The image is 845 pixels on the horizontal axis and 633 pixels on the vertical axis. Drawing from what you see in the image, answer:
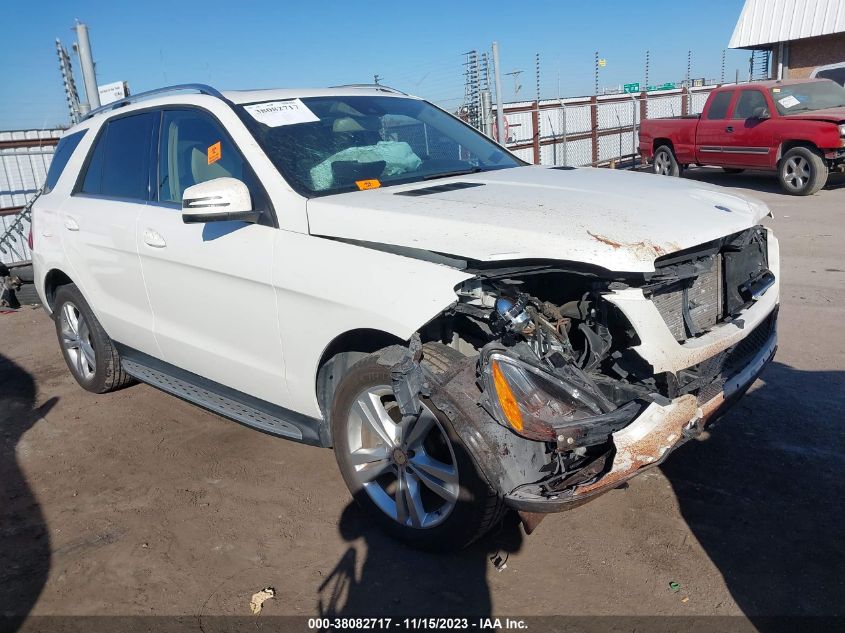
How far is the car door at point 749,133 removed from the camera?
12.9 meters

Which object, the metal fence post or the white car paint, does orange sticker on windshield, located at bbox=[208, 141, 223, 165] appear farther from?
the metal fence post

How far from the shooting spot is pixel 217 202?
3.40 m

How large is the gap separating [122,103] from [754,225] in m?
3.91

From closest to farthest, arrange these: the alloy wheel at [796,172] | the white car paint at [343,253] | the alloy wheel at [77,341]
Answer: the white car paint at [343,253] < the alloy wheel at [77,341] < the alloy wheel at [796,172]

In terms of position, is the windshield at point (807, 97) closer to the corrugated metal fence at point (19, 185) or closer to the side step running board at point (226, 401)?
the corrugated metal fence at point (19, 185)

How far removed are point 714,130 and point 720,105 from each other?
488mm

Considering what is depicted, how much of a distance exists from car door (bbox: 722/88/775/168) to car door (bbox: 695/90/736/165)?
10cm

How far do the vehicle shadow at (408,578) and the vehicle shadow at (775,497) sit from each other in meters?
0.91

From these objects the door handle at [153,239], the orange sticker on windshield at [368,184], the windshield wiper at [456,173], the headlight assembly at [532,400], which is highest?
the orange sticker on windshield at [368,184]

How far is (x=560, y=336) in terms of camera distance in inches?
114

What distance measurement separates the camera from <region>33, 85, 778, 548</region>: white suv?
2758 millimetres

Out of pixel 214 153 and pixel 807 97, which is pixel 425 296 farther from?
pixel 807 97

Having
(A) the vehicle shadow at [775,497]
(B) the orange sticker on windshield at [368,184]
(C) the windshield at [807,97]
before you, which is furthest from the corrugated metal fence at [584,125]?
(B) the orange sticker on windshield at [368,184]

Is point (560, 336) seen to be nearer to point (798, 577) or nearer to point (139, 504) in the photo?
point (798, 577)
